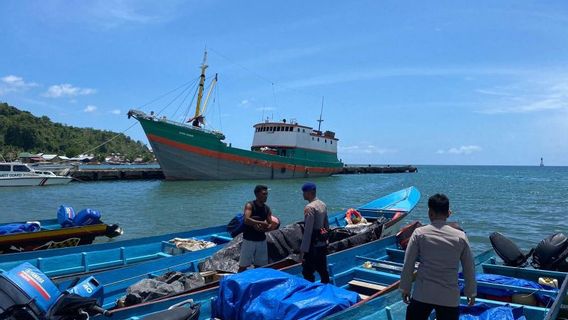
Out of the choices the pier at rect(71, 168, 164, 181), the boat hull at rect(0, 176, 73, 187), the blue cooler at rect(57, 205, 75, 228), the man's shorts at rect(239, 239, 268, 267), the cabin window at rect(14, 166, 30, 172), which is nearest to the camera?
the man's shorts at rect(239, 239, 268, 267)

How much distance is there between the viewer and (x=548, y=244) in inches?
297

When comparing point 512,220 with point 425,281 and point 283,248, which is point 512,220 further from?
point 425,281

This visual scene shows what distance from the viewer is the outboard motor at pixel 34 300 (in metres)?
3.85

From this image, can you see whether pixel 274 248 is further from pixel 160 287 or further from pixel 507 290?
pixel 507 290

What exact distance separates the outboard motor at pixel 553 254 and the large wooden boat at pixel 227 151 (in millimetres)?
36174

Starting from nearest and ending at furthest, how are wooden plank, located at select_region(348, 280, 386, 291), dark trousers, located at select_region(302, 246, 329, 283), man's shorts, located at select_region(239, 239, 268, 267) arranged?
dark trousers, located at select_region(302, 246, 329, 283) → man's shorts, located at select_region(239, 239, 268, 267) → wooden plank, located at select_region(348, 280, 386, 291)

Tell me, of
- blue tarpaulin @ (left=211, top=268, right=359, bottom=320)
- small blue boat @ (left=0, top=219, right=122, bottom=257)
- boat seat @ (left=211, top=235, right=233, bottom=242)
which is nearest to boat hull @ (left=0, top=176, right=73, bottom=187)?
small blue boat @ (left=0, top=219, right=122, bottom=257)

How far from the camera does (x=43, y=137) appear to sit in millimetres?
113500

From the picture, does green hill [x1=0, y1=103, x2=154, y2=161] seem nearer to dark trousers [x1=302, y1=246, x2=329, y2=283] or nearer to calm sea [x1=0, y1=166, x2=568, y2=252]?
calm sea [x1=0, y1=166, x2=568, y2=252]

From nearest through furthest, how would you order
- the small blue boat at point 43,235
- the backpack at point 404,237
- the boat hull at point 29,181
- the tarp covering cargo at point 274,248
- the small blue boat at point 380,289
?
the small blue boat at point 380,289 < the tarp covering cargo at point 274,248 < the backpack at point 404,237 < the small blue boat at point 43,235 < the boat hull at point 29,181

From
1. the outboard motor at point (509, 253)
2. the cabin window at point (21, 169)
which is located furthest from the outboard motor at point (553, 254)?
the cabin window at point (21, 169)

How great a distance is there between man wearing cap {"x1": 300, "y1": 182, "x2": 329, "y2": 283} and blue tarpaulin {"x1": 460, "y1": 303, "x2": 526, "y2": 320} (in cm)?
195

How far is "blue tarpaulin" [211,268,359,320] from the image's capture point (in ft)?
13.6

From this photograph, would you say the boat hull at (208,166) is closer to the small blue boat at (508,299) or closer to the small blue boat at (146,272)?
the small blue boat at (146,272)
